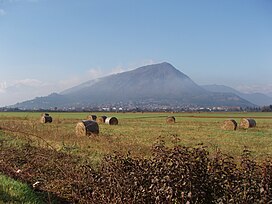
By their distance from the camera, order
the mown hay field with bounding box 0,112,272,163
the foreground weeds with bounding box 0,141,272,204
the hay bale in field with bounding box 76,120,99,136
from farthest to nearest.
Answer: the hay bale in field with bounding box 76,120,99,136, the mown hay field with bounding box 0,112,272,163, the foreground weeds with bounding box 0,141,272,204

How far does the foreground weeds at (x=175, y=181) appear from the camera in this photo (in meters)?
5.49

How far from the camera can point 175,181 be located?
587 centimetres

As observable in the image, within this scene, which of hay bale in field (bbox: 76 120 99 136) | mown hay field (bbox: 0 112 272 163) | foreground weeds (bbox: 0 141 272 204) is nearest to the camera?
foreground weeds (bbox: 0 141 272 204)

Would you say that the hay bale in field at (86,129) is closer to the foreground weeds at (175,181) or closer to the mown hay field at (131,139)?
the mown hay field at (131,139)

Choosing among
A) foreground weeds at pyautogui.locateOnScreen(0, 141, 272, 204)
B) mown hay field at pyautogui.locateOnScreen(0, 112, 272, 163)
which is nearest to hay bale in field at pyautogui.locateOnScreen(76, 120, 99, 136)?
mown hay field at pyautogui.locateOnScreen(0, 112, 272, 163)

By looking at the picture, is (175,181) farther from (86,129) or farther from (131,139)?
(86,129)

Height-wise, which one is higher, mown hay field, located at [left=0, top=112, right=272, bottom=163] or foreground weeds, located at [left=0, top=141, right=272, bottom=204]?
foreground weeds, located at [left=0, top=141, right=272, bottom=204]

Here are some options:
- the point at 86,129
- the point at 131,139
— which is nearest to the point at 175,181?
the point at 131,139

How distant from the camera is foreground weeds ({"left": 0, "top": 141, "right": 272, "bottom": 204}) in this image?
549cm

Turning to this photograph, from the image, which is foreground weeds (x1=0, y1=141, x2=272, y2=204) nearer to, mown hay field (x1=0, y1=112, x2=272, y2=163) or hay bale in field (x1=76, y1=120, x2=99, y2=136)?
mown hay field (x1=0, y1=112, x2=272, y2=163)

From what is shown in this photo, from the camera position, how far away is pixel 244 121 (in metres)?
40.0

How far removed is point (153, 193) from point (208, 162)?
1.18 meters

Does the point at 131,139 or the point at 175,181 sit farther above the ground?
the point at 175,181

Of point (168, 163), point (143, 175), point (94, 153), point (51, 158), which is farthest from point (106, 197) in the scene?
point (94, 153)
